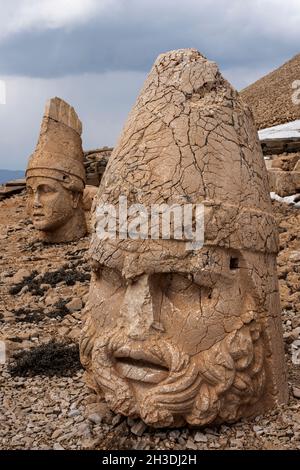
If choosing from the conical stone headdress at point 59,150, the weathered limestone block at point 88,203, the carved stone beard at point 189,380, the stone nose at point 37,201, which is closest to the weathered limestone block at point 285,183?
the weathered limestone block at point 88,203

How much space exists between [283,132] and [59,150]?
8589 mm

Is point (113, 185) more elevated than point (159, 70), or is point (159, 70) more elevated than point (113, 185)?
point (159, 70)

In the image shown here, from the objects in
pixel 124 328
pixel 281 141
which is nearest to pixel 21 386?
pixel 124 328

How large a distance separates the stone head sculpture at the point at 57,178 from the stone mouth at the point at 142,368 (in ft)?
25.3

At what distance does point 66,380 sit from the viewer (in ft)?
17.2

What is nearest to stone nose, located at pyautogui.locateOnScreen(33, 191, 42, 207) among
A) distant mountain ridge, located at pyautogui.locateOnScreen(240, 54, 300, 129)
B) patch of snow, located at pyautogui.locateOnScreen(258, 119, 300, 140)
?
patch of snow, located at pyautogui.locateOnScreen(258, 119, 300, 140)

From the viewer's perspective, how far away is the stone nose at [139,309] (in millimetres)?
3799

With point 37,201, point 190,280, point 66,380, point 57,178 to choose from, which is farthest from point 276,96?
point 190,280

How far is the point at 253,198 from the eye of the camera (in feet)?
13.3

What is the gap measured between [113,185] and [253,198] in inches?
39.9

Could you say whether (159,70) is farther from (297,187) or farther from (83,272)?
(297,187)

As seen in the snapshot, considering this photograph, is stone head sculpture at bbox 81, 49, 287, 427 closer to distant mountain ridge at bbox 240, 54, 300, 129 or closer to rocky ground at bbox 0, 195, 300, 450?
rocky ground at bbox 0, 195, 300, 450

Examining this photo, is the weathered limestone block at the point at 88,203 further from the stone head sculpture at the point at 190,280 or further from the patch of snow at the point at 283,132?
the stone head sculpture at the point at 190,280

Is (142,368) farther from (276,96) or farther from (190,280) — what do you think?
(276,96)
